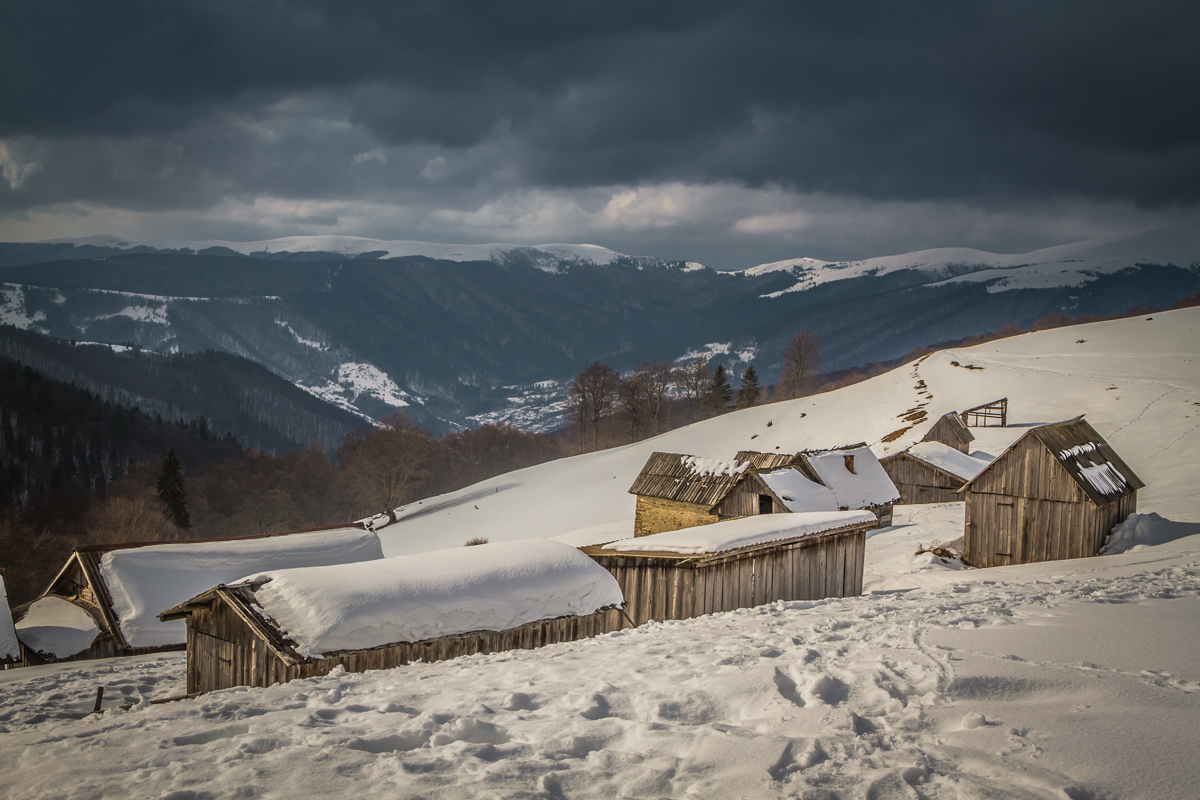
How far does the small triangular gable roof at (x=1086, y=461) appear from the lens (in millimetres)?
23344

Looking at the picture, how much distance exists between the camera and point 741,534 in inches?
658

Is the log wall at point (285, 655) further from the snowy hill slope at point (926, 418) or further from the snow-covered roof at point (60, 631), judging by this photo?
the snowy hill slope at point (926, 418)

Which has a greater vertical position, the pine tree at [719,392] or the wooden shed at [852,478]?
the pine tree at [719,392]

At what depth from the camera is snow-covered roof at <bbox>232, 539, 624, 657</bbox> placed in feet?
37.7

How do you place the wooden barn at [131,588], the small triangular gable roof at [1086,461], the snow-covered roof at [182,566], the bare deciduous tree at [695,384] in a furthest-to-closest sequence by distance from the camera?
the bare deciduous tree at [695,384]
the snow-covered roof at [182,566]
the wooden barn at [131,588]
the small triangular gable roof at [1086,461]

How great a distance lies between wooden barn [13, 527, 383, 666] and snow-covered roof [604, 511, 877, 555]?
1867 cm

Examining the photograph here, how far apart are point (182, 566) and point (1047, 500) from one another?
33723mm

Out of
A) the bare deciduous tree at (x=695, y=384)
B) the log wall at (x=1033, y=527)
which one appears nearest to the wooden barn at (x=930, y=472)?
the log wall at (x=1033, y=527)

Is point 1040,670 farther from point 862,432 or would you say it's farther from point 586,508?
point 862,432

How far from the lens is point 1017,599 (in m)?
13.1

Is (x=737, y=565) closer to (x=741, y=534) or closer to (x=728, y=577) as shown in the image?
(x=728, y=577)

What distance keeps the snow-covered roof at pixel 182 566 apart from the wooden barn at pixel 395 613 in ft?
40.7

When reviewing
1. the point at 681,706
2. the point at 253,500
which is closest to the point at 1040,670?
the point at 681,706

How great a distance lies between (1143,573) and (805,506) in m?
18.7
